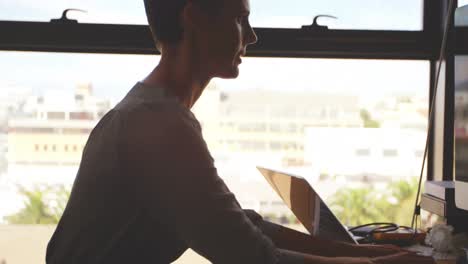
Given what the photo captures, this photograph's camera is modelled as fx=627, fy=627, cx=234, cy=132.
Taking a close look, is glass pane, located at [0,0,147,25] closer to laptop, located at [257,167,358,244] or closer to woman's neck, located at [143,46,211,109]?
laptop, located at [257,167,358,244]

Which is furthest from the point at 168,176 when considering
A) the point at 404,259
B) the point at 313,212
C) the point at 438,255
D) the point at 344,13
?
the point at 344,13

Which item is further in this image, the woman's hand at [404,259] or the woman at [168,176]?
the woman's hand at [404,259]

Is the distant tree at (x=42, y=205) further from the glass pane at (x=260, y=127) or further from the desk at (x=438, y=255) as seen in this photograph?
the desk at (x=438, y=255)

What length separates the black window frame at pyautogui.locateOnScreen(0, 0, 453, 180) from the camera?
233cm

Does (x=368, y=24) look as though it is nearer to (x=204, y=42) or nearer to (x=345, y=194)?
(x=345, y=194)

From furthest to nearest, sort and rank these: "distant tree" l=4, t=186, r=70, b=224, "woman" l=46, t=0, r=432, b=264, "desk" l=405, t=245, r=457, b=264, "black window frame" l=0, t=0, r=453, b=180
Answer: "distant tree" l=4, t=186, r=70, b=224 → "black window frame" l=0, t=0, r=453, b=180 → "desk" l=405, t=245, r=457, b=264 → "woman" l=46, t=0, r=432, b=264

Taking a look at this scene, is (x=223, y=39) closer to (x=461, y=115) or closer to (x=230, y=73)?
(x=230, y=73)

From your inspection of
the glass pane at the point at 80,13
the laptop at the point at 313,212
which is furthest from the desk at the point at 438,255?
the glass pane at the point at 80,13

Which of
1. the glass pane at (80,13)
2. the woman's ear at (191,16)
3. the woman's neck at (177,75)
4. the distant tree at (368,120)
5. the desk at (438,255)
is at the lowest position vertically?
the desk at (438,255)

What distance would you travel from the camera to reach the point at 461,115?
5.46 ft

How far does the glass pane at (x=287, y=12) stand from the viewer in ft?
7.72

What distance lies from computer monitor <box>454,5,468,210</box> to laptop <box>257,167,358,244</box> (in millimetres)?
366

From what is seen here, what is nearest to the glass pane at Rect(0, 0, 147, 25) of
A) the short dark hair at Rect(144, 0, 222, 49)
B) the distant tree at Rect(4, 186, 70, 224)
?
the distant tree at Rect(4, 186, 70, 224)

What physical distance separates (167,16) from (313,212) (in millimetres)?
633
